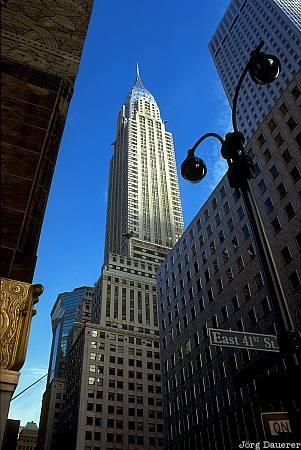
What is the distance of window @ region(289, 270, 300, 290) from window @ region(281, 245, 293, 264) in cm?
140

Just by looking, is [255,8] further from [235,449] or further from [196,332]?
[235,449]

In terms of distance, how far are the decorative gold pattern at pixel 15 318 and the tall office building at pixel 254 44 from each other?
102m

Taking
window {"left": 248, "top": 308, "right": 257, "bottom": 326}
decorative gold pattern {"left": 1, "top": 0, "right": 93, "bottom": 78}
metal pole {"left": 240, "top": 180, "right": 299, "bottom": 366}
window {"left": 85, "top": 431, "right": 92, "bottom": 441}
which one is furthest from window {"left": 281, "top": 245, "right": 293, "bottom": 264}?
window {"left": 85, "top": 431, "right": 92, "bottom": 441}

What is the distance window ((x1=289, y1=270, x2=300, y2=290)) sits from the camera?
3030cm

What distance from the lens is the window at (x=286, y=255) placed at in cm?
3206

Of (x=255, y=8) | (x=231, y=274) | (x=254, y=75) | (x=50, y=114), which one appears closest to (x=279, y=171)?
(x=231, y=274)

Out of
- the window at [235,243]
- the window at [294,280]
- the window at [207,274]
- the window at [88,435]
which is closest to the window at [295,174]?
the window at [294,280]

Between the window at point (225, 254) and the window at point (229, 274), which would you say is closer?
the window at point (229, 274)

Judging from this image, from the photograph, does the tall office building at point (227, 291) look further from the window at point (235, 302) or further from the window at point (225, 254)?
the window at point (225, 254)

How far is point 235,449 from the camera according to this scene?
3300 cm

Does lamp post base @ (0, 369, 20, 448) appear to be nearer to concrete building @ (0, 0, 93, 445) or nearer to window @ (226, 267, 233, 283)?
concrete building @ (0, 0, 93, 445)

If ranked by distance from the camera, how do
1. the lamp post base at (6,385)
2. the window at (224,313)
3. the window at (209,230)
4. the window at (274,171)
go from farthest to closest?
the window at (209,230) < the window at (224,313) < the window at (274,171) < the lamp post base at (6,385)

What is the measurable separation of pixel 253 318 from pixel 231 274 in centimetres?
636

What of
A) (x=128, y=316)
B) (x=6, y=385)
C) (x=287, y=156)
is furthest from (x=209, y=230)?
(x=128, y=316)
